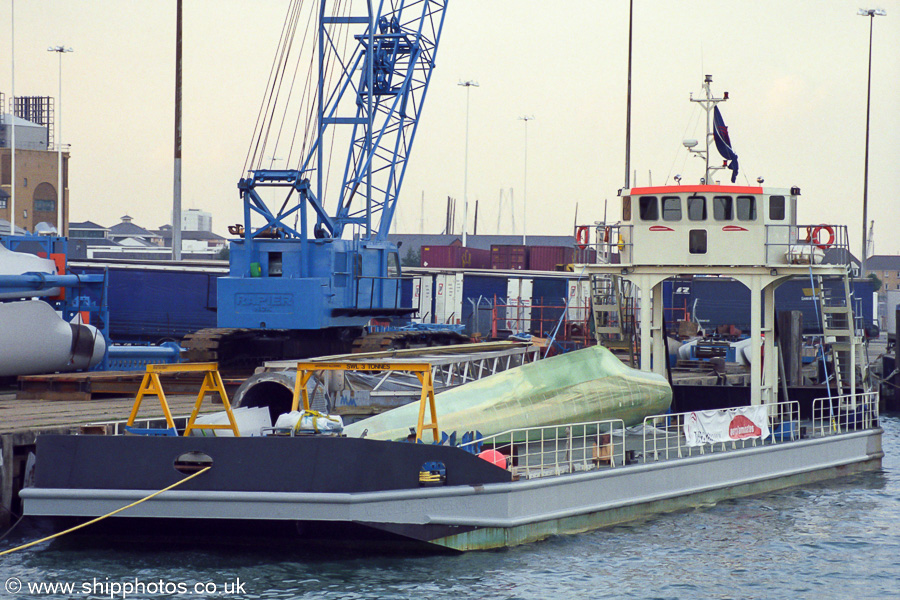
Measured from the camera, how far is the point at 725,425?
17.2 meters

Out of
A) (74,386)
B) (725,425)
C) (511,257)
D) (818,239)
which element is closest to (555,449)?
(725,425)

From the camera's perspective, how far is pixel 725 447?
1800cm

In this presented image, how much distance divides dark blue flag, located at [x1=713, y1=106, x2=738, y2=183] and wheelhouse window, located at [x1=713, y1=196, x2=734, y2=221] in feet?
4.08

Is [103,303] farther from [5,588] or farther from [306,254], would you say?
[5,588]

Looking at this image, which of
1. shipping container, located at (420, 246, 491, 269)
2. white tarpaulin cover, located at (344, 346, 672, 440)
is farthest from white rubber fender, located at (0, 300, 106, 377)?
shipping container, located at (420, 246, 491, 269)

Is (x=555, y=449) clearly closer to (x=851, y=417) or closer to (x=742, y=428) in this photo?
(x=742, y=428)

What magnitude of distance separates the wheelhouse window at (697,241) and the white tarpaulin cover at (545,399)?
2.94 metres

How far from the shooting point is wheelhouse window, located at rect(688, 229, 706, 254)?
19250 mm

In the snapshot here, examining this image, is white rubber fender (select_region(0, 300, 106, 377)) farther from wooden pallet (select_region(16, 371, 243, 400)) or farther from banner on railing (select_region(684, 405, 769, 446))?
banner on railing (select_region(684, 405, 769, 446))

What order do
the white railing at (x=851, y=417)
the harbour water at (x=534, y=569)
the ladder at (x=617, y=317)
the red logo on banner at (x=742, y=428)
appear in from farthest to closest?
the ladder at (x=617, y=317) → the white railing at (x=851, y=417) → the red logo on banner at (x=742, y=428) → the harbour water at (x=534, y=569)

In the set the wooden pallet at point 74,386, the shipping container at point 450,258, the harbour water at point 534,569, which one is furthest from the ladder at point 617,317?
the shipping container at point 450,258

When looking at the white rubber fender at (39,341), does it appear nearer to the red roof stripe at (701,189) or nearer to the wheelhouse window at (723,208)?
the red roof stripe at (701,189)

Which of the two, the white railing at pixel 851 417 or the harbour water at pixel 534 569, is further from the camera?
the white railing at pixel 851 417

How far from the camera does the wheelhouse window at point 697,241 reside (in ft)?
63.2
